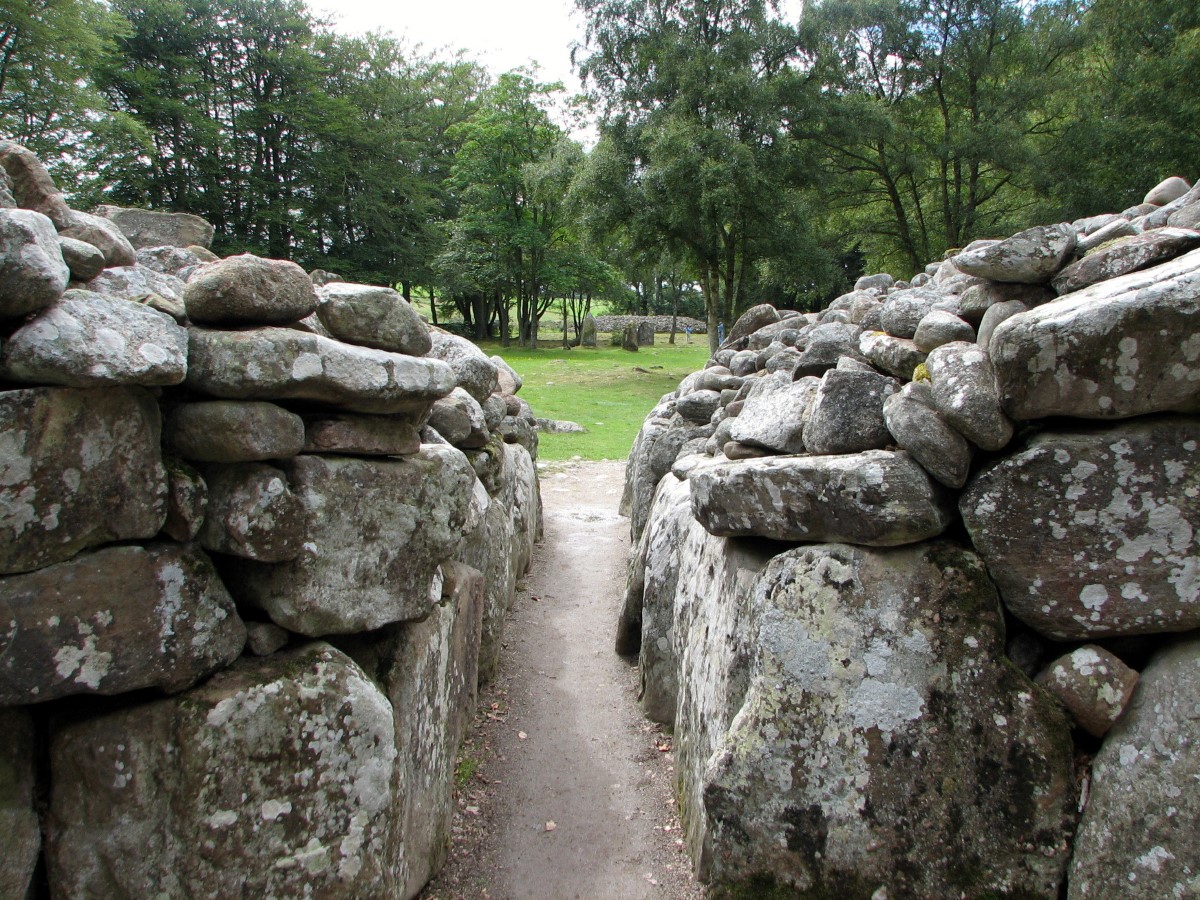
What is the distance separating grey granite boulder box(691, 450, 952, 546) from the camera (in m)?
3.77

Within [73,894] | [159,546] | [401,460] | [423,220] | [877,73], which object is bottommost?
[73,894]

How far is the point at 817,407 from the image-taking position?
445cm

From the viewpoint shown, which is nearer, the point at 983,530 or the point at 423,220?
the point at 983,530

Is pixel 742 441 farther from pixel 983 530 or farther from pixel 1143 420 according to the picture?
pixel 1143 420

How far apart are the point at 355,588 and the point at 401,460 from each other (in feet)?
2.45

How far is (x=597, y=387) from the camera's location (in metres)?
30.4

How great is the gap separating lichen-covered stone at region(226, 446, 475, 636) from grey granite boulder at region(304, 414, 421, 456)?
0.20 ft

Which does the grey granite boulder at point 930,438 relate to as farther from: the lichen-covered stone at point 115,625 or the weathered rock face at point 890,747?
the lichen-covered stone at point 115,625

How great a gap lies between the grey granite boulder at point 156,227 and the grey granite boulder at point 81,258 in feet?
8.99

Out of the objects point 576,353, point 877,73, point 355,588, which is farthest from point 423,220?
point 355,588

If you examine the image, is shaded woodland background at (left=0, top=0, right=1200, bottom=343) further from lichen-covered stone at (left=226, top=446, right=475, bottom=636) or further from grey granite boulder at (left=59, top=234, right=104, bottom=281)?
grey granite boulder at (left=59, top=234, right=104, bottom=281)

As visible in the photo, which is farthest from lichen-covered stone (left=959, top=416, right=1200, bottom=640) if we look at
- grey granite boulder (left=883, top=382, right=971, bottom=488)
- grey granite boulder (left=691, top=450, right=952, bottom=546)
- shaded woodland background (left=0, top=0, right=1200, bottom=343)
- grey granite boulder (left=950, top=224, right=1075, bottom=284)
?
shaded woodland background (left=0, top=0, right=1200, bottom=343)

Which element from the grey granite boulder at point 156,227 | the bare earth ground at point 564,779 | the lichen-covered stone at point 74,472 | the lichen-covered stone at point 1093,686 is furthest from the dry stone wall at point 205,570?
the lichen-covered stone at point 1093,686

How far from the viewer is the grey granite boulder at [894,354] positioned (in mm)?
4332
